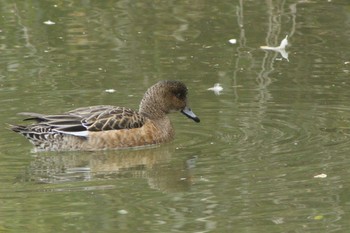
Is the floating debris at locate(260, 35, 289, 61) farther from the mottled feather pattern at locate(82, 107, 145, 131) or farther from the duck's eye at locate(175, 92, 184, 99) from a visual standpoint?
the mottled feather pattern at locate(82, 107, 145, 131)

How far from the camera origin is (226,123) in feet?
41.8

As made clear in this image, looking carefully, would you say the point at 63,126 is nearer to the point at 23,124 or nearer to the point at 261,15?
the point at 23,124

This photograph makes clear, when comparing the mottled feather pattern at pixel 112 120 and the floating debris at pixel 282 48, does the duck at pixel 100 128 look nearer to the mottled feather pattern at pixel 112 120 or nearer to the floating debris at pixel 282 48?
the mottled feather pattern at pixel 112 120

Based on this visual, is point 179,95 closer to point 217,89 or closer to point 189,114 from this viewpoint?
point 189,114

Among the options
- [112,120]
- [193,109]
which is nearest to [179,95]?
[193,109]

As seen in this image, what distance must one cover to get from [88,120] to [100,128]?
0.16 meters

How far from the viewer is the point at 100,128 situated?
1236 centimetres

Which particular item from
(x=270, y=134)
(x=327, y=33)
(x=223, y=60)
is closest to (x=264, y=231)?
(x=270, y=134)

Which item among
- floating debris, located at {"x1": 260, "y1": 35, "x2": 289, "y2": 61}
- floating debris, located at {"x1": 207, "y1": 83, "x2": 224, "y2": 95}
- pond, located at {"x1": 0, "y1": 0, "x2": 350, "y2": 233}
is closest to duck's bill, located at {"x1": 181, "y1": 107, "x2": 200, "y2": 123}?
pond, located at {"x1": 0, "y1": 0, "x2": 350, "y2": 233}

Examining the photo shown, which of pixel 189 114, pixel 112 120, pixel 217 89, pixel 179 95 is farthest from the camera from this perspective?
pixel 217 89

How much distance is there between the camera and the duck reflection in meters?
10.7

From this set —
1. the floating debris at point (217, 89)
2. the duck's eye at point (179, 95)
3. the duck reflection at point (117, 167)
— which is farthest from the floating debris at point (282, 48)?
the duck reflection at point (117, 167)

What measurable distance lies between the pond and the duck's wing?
0.29 m

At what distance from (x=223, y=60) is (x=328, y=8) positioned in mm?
3175
